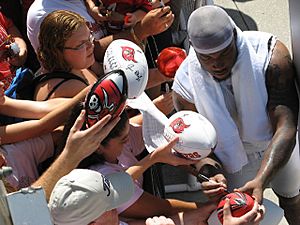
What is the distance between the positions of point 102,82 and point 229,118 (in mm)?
655

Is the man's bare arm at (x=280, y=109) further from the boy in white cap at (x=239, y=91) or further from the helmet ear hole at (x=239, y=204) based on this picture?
the helmet ear hole at (x=239, y=204)

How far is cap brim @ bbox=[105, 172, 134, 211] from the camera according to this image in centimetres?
225

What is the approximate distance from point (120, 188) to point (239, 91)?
756mm

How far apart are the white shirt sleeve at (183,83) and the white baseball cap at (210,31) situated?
25 centimetres

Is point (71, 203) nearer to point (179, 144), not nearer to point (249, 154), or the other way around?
point (179, 144)

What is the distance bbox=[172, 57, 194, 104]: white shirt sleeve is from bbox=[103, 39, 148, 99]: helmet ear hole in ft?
0.48

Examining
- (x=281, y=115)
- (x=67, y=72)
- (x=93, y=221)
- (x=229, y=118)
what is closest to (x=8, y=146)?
(x=67, y=72)

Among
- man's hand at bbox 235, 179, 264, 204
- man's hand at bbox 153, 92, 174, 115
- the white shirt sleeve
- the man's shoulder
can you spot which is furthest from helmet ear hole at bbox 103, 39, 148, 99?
man's hand at bbox 235, 179, 264, 204

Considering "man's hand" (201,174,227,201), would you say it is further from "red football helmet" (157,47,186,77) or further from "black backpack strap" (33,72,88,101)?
"black backpack strap" (33,72,88,101)

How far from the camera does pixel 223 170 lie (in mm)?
2936

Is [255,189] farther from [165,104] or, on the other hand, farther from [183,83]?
[165,104]

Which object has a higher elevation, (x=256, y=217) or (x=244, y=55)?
(x=244, y=55)

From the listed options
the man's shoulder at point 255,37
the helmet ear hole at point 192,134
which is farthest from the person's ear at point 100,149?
the man's shoulder at point 255,37

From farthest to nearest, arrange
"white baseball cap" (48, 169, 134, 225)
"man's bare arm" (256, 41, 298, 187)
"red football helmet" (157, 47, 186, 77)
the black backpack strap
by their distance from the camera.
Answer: "red football helmet" (157, 47, 186, 77) < the black backpack strap < "man's bare arm" (256, 41, 298, 187) < "white baseball cap" (48, 169, 134, 225)
